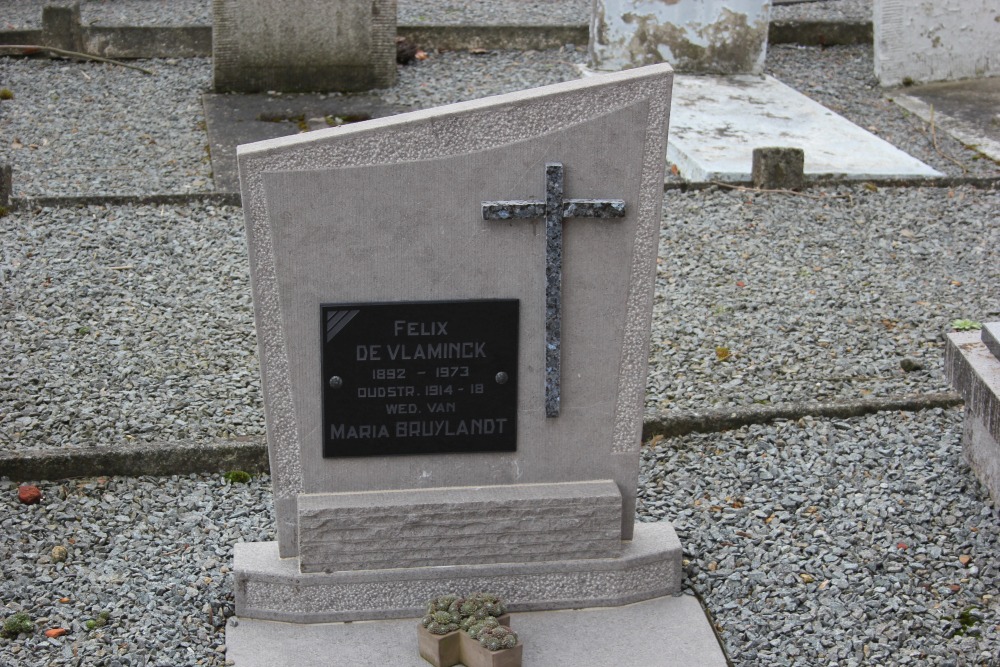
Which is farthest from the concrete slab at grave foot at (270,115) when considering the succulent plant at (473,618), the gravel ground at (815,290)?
the succulent plant at (473,618)

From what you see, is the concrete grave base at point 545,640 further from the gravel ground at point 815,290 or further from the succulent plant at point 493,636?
the gravel ground at point 815,290

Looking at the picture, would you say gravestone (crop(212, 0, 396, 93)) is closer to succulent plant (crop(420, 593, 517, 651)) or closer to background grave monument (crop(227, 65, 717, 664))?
background grave monument (crop(227, 65, 717, 664))

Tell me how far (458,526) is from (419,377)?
0.45m

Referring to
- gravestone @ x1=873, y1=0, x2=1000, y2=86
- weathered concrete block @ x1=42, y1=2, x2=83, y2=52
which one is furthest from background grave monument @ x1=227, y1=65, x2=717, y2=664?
weathered concrete block @ x1=42, y1=2, x2=83, y2=52

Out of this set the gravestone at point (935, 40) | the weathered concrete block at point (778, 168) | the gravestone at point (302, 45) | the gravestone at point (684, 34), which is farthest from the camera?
the gravestone at point (684, 34)

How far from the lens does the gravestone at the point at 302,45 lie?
9.05 m

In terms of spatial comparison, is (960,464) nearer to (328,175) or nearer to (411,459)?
(411,459)

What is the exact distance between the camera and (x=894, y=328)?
18.0 feet

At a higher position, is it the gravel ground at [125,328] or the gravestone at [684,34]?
the gravestone at [684,34]

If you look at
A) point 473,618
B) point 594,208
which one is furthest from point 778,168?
point 473,618

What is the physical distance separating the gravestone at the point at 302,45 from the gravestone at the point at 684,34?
173cm

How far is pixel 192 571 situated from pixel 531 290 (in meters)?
1.37

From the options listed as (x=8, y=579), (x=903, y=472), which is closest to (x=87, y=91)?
(x=8, y=579)

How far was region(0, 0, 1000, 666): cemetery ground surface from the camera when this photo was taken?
359 centimetres
